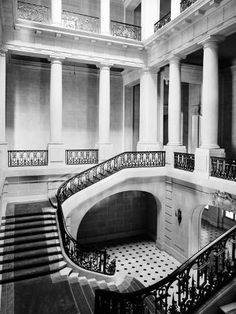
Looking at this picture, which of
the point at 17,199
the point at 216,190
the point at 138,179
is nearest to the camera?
the point at 216,190

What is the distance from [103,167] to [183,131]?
7.43 m

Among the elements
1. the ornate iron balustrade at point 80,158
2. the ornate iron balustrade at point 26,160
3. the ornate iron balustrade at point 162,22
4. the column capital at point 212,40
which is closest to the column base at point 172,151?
the ornate iron balustrade at point 80,158

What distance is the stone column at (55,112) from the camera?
35.9 ft

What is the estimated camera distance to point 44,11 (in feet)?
36.3

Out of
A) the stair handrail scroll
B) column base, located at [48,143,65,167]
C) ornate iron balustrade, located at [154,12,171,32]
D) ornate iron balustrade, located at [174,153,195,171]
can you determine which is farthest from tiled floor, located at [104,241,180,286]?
ornate iron balustrade, located at [154,12,171,32]

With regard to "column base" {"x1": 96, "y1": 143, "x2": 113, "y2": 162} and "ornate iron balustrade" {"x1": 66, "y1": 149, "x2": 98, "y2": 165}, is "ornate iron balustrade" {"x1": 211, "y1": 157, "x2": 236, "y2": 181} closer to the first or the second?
"column base" {"x1": 96, "y1": 143, "x2": 113, "y2": 162}

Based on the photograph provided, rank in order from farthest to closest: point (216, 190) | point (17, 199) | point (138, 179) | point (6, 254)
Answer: point (138, 179)
point (17, 199)
point (216, 190)
point (6, 254)

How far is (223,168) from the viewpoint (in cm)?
820

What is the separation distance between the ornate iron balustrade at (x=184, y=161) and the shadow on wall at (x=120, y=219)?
4078 mm

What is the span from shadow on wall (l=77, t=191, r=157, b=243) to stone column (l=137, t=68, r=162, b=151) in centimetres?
324

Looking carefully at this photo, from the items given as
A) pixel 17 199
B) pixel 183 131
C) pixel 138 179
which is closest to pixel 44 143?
pixel 17 199

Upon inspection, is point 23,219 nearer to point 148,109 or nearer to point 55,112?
point 55,112

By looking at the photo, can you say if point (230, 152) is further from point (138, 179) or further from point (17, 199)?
point (17, 199)

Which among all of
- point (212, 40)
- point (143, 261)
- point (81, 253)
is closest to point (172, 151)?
point (212, 40)
